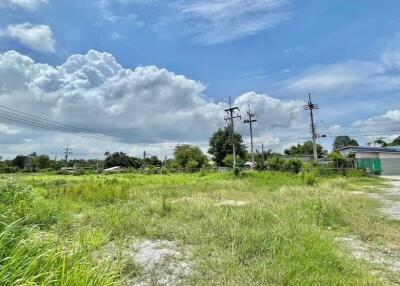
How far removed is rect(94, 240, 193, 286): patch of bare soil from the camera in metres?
5.10

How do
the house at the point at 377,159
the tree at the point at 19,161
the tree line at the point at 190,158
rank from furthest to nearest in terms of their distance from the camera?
1. the tree at the point at 19,161
2. the tree line at the point at 190,158
3. the house at the point at 377,159

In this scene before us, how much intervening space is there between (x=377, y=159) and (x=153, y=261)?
3968 cm

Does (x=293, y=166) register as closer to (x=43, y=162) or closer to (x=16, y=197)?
(x=16, y=197)

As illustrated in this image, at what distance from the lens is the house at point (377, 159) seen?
39.5 m

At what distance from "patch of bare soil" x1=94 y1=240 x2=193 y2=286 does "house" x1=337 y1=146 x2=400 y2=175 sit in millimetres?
35618

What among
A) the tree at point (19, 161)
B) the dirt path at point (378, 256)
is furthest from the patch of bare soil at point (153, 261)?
the tree at point (19, 161)

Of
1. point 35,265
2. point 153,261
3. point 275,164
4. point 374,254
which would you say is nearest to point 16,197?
point 153,261

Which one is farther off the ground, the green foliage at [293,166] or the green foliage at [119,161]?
the green foliage at [119,161]

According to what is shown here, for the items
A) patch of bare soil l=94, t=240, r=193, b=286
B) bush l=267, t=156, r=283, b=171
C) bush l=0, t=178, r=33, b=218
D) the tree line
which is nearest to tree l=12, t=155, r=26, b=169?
the tree line

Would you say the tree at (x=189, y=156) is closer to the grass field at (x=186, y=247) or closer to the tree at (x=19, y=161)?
the tree at (x=19, y=161)

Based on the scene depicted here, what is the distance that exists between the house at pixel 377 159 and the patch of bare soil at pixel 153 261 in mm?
35618

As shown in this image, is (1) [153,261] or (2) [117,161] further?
(2) [117,161]

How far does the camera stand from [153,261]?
5.77 m

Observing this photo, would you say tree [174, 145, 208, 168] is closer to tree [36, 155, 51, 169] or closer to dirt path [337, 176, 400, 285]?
tree [36, 155, 51, 169]
